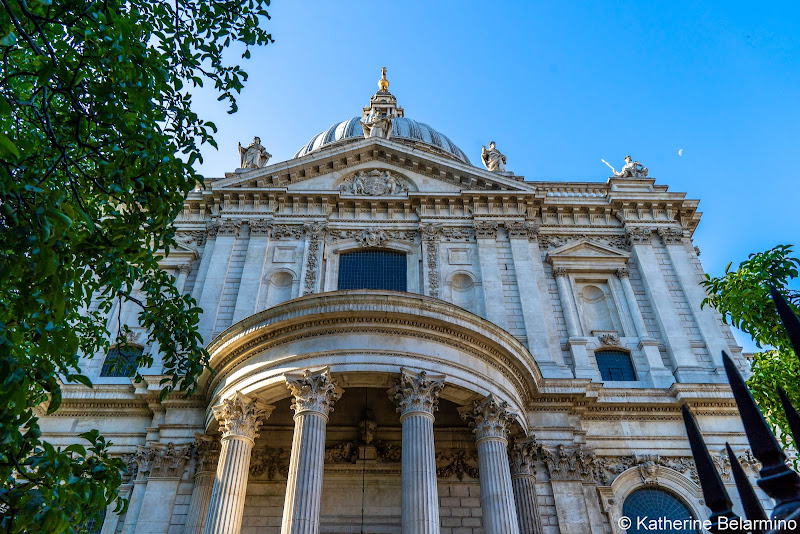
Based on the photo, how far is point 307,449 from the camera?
552 inches

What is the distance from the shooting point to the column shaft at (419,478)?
13094 mm

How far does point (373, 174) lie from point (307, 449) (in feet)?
48.0

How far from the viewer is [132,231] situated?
8742 mm

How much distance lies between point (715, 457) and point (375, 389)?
33.3 feet

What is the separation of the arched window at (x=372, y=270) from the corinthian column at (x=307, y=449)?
323 inches

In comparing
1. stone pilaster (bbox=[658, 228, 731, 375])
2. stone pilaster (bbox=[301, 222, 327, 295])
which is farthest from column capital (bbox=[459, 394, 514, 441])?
stone pilaster (bbox=[658, 228, 731, 375])

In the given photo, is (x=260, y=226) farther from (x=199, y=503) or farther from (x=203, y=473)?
(x=199, y=503)

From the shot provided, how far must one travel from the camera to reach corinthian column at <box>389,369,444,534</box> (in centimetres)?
1317

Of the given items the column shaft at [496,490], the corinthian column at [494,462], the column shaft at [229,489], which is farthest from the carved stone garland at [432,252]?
the column shaft at [229,489]

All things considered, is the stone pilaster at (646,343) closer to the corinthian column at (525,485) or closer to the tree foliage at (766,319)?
the corinthian column at (525,485)

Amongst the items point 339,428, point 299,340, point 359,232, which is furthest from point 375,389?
point 359,232

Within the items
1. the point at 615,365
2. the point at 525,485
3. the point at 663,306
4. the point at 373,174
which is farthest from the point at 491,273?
the point at 525,485

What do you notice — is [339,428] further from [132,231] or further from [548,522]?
[132,231]

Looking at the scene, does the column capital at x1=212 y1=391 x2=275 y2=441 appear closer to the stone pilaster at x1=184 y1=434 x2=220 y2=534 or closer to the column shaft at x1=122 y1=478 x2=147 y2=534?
the stone pilaster at x1=184 y1=434 x2=220 y2=534
